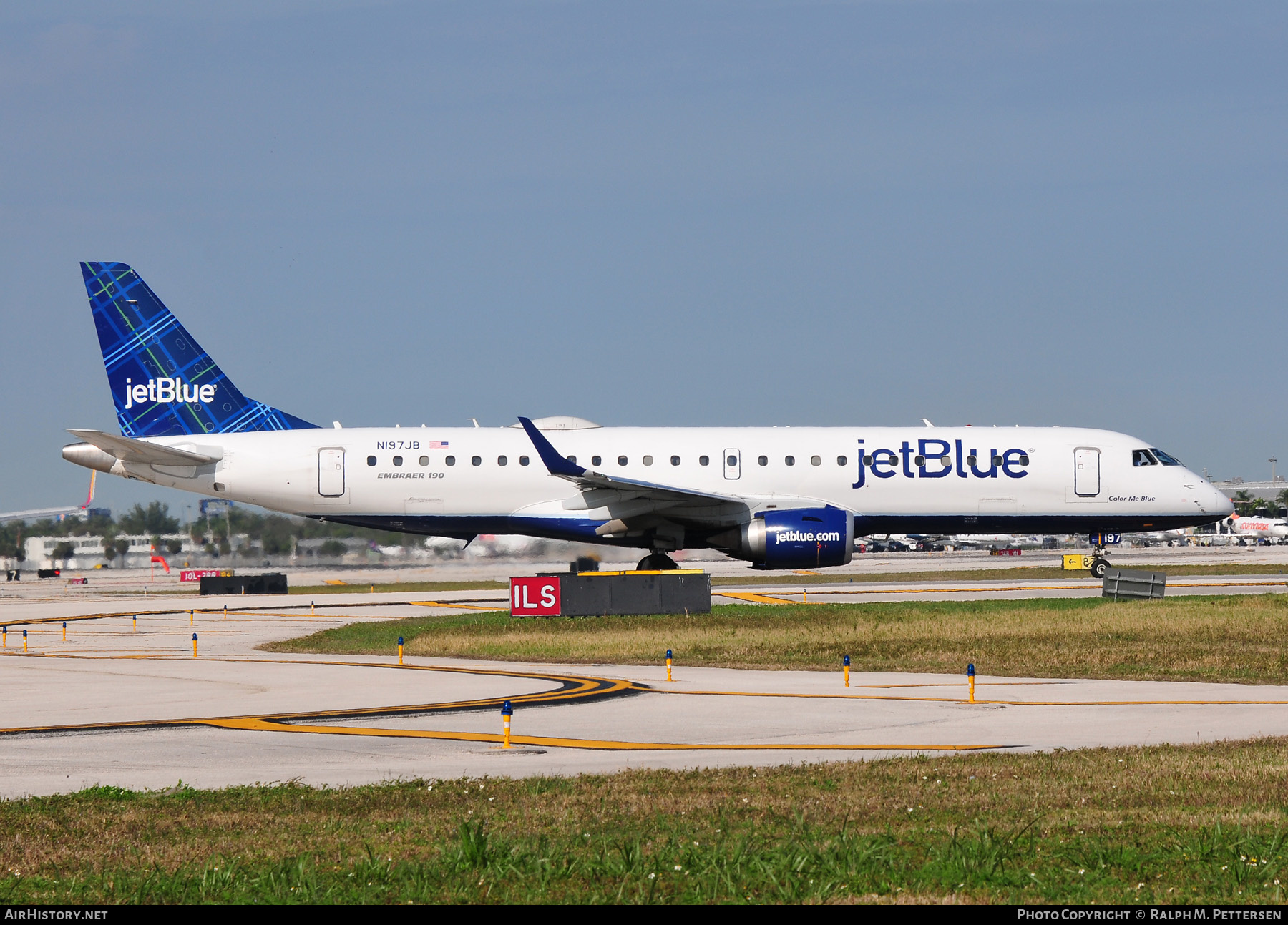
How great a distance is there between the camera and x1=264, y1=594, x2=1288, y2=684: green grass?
23.6 meters

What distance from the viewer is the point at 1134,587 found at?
34781mm

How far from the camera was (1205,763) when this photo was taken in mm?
12977

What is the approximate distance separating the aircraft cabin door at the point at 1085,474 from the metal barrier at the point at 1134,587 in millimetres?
7304

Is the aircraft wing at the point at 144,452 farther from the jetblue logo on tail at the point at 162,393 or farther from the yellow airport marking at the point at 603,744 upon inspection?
the yellow airport marking at the point at 603,744

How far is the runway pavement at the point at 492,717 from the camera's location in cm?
1405

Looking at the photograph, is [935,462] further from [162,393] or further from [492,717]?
[492,717]

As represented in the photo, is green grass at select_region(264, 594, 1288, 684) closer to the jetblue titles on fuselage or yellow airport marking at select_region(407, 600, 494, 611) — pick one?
yellow airport marking at select_region(407, 600, 494, 611)

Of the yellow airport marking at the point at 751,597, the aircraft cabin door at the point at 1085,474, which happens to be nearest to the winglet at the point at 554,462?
the yellow airport marking at the point at 751,597

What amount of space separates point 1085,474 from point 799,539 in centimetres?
1015

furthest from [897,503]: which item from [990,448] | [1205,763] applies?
[1205,763]

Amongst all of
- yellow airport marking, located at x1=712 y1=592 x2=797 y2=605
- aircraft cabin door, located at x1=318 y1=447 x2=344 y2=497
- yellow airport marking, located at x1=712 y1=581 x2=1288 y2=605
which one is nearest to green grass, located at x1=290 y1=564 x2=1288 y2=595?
yellow airport marking, located at x1=712 y1=581 x2=1288 y2=605

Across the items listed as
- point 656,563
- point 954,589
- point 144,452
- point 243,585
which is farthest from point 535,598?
point 243,585

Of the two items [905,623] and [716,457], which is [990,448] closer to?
[716,457]
